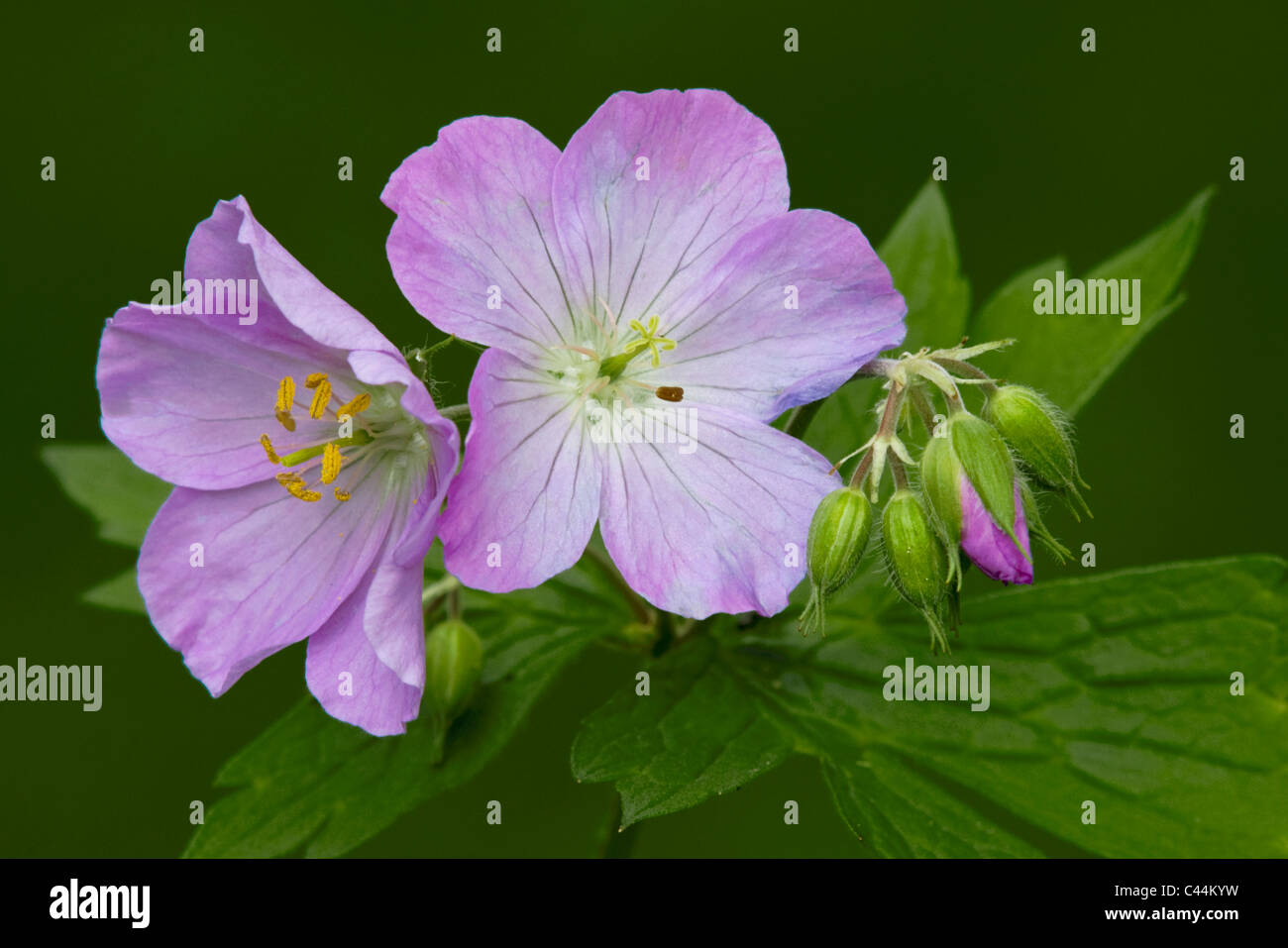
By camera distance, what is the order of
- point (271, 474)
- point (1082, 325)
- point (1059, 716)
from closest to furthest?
point (271, 474), point (1059, 716), point (1082, 325)

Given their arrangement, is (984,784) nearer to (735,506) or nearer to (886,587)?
(886,587)

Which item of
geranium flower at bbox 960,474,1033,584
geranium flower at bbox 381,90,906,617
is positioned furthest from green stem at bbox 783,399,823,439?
geranium flower at bbox 960,474,1033,584

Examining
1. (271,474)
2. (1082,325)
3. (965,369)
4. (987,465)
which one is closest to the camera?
(987,465)

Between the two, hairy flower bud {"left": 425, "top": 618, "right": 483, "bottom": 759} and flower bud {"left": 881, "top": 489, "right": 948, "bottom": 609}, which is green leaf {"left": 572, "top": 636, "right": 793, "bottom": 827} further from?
flower bud {"left": 881, "top": 489, "right": 948, "bottom": 609}


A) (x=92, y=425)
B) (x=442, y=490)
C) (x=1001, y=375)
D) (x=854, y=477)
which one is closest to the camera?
(x=442, y=490)

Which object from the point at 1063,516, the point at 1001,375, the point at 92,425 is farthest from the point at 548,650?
the point at 92,425

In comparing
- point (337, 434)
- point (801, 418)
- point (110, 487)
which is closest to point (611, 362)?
point (801, 418)

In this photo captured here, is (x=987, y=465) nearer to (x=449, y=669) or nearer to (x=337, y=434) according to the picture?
(x=449, y=669)
